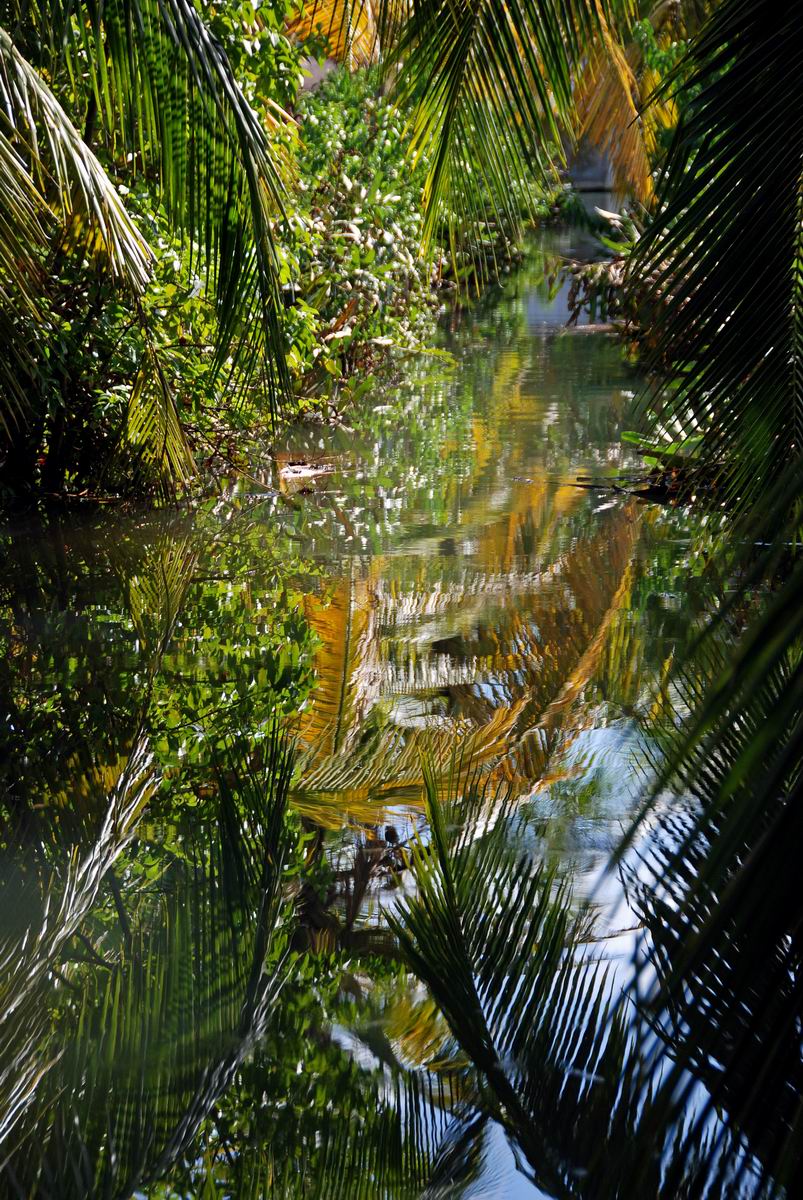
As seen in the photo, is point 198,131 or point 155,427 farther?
point 155,427

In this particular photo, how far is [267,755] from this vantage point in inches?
162

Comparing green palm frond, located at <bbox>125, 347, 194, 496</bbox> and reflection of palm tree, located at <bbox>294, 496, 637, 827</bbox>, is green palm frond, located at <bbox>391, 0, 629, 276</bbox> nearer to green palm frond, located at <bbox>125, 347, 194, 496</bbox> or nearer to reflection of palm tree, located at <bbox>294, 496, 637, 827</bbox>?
reflection of palm tree, located at <bbox>294, 496, 637, 827</bbox>

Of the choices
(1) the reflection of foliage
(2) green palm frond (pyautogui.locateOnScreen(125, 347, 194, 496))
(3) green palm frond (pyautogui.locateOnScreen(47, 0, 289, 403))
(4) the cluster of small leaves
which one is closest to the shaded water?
(1) the reflection of foliage

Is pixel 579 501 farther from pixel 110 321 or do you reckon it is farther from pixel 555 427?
pixel 110 321

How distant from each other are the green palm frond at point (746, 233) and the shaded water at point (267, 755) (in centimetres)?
121

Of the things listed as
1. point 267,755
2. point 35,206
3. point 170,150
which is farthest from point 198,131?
point 267,755

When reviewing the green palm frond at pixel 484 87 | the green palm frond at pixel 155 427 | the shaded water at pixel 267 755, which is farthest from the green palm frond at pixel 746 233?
the green palm frond at pixel 155 427

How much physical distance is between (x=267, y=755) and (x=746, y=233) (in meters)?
2.22

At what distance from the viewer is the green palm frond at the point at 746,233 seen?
3230 mm

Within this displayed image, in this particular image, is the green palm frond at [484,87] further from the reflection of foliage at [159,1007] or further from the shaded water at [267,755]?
the reflection of foliage at [159,1007]

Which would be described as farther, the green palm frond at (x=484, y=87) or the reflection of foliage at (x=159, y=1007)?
the green palm frond at (x=484, y=87)

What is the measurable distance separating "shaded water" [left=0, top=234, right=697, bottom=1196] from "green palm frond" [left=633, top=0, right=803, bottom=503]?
1212 millimetres

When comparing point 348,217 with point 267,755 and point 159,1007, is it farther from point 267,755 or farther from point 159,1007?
point 159,1007

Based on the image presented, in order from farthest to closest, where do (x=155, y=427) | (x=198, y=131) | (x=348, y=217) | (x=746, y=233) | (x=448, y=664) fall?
1. (x=348, y=217)
2. (x=155, y=427)
3. (x=448, y=664)
4. (x=198, y=131)
5. (x=746, y=233)
